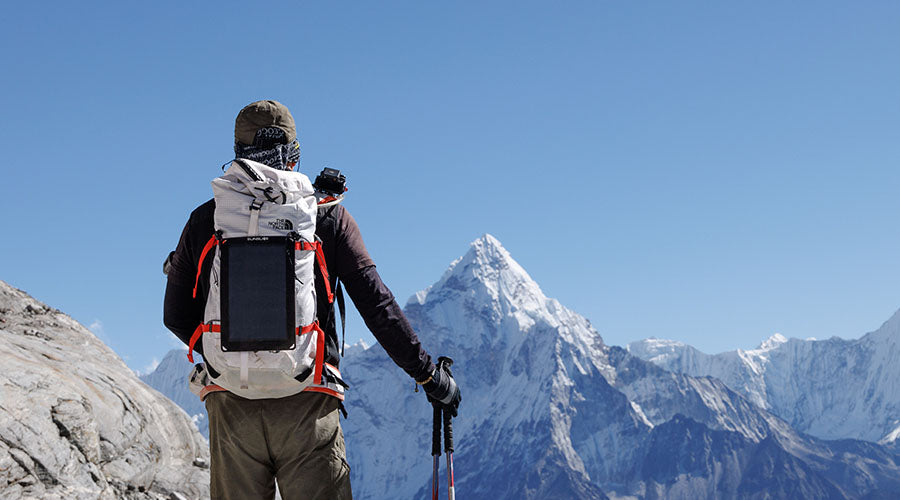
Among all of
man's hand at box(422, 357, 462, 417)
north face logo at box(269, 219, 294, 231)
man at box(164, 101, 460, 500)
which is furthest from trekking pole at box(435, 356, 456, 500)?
north face logo at box(269, 219, 294, 231)

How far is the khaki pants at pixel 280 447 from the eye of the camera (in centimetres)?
616

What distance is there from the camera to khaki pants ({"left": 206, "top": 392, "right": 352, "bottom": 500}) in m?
6.16

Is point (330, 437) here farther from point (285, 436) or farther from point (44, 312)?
point (44, 312)

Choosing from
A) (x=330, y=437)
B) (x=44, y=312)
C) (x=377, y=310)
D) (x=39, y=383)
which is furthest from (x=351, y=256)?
(x=44, y=312)

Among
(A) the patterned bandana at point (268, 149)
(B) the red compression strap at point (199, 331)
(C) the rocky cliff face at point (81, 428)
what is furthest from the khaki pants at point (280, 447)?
(C) the rocky cliff face at point (81, 428)

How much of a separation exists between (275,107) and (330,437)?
239 cm

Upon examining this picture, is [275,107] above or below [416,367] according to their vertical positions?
above

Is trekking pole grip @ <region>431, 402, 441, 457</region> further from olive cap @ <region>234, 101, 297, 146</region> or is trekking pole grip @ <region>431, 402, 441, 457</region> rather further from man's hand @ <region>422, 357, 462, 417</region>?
olive cap @ <region>234, 101, 297, 146</region>

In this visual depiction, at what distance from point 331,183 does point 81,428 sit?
7.76 m

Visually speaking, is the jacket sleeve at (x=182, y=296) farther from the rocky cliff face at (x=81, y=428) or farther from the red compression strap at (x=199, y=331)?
the rocky cliff face at (x=81, y=428)

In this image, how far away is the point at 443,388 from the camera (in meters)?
6.86

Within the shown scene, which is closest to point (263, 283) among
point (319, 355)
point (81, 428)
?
point (319, 355)

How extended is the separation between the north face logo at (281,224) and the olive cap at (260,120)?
2.68 ft

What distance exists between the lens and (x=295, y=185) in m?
6.11
